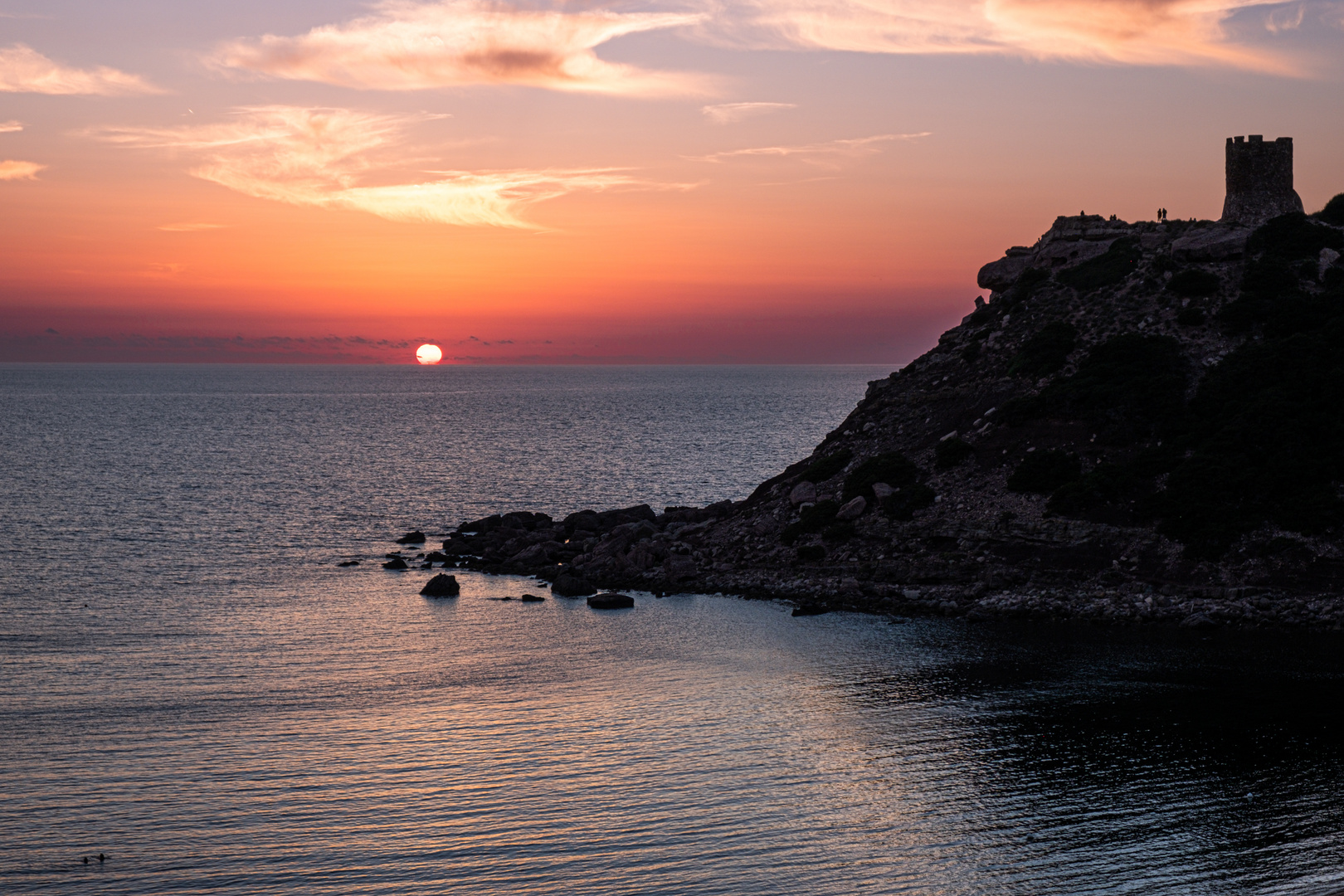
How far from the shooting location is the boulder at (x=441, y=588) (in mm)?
62531

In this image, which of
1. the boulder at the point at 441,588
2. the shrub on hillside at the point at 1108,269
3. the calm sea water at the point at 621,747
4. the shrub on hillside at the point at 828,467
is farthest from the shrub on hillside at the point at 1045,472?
the boulder at the point at 441,588

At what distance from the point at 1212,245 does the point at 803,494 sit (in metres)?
33.2

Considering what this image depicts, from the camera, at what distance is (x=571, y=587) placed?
208 ft

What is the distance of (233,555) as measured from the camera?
74.7m

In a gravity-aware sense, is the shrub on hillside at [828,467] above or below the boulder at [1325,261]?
below

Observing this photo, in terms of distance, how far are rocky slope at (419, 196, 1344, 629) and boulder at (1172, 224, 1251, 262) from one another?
16cm

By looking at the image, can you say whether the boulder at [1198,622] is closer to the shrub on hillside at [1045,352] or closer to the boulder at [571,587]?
the shrub on hillside at [1045,352]

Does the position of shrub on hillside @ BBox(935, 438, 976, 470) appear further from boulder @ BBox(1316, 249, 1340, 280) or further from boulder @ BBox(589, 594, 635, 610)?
boulder @ BBox(1316, 249, 1340, 280)

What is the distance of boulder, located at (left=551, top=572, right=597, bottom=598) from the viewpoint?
208ft

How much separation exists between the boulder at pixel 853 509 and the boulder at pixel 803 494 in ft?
10.4

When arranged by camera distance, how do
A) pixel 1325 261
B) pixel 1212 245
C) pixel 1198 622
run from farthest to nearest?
1. pixel 1212 245
2. pixel 1325 261
3. pixel 1198 622

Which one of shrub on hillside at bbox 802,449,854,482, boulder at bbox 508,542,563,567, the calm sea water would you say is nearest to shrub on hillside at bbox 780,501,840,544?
shrub on hillside at bbox 802,449,854,482

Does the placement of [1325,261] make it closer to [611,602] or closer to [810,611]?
[810,611]

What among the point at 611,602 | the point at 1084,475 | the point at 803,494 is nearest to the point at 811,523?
the point at 803,494
